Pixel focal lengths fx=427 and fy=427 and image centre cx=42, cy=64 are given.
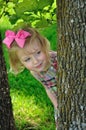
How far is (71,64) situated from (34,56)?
0.76m

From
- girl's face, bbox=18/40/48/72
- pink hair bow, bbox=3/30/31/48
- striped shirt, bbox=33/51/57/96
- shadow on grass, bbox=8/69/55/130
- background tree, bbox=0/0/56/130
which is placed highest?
background tree, bbox=0/0/56/130

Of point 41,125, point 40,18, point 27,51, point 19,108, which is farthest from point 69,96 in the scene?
point 19,108

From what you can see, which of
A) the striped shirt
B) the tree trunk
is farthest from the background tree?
the tree trunk

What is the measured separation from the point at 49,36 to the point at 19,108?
1.81 meters

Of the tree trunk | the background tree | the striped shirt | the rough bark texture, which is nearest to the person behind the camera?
the rough bark texture

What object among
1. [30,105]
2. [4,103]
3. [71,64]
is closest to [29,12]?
[71,64]

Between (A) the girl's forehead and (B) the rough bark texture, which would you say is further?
(A) the girl's forehead

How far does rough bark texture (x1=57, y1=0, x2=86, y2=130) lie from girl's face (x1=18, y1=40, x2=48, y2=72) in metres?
0.60

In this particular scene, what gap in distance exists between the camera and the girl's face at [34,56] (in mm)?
3076

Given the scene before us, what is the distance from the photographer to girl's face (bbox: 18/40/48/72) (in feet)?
10.1

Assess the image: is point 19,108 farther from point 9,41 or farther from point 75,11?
point 75,11

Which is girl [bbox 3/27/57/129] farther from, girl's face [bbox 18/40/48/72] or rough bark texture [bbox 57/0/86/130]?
rough bark texture [bbox 57/0/86/130]

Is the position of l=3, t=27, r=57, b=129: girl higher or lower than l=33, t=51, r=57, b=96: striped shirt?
higher

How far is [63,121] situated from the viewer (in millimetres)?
2605
